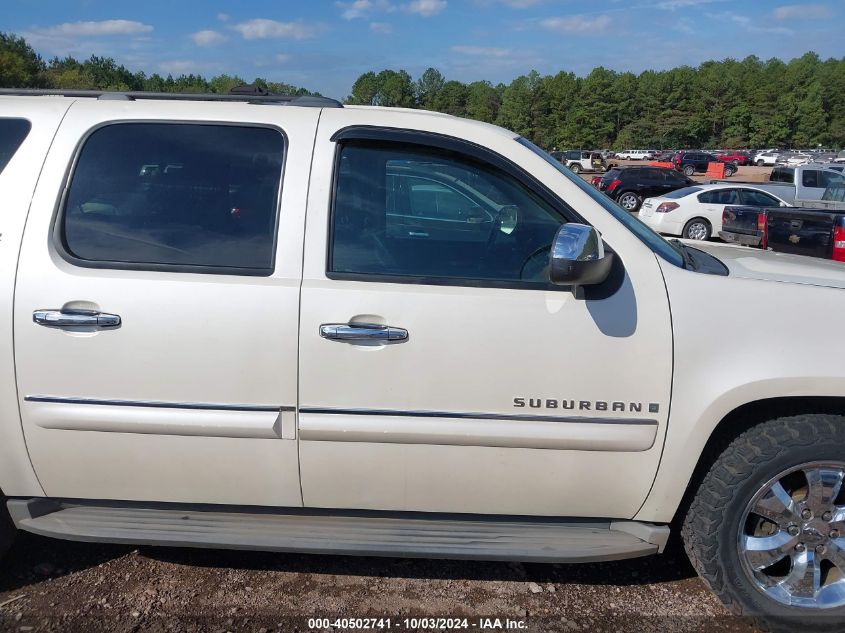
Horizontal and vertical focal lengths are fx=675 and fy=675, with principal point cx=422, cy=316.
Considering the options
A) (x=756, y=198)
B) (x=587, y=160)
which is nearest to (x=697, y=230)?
(x=756, y=198)

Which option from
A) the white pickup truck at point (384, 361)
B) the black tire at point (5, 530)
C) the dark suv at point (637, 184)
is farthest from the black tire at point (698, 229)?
the black tire at point (5, 530)

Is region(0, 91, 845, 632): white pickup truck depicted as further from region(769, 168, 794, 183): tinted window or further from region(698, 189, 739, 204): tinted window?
region(769, 168, 794, 183): tinted window

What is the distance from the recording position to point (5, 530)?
9.34 feet

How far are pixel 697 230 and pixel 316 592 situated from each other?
15.9 meters

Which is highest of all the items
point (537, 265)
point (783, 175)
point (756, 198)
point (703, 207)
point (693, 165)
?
point (693, 165)

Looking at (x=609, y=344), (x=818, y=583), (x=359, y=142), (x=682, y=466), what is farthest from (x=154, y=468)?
(x=818, y=583)

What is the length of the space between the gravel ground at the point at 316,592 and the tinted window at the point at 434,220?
4.55 ft

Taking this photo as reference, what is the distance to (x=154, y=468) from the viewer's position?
2604 millimetres

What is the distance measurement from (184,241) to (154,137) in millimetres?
468

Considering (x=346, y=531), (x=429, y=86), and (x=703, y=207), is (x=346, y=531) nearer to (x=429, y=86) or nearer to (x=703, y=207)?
(x=703, y=207)

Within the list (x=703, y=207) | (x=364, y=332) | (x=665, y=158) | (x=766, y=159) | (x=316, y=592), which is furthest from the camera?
(x=766, y=159)

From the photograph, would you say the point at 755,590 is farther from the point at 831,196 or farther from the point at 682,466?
the point at 831,196

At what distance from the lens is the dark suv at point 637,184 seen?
25234 mm

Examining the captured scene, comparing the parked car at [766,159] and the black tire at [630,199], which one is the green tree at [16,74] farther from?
the parked car at [766,159]
